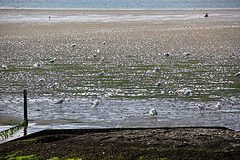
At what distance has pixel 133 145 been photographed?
7875 mm

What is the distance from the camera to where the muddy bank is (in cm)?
726

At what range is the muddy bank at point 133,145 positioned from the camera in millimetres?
7258

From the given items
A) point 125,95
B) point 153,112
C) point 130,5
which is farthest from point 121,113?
point 130,5

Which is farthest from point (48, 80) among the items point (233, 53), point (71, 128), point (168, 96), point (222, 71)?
point (233, 53)

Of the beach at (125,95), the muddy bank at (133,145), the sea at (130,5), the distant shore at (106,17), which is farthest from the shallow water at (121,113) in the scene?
the sea at (130,5)

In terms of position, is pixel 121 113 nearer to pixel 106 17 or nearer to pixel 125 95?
pixel 125 95

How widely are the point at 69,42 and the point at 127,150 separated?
21585 millimetres

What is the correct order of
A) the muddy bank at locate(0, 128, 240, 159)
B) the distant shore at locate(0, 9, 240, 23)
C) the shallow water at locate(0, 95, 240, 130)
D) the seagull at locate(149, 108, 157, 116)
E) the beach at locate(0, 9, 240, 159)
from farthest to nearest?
the distant shore at locate(0, 9, 240, 23), the seagull at locate(149, 108, 157, 116), the shallow water at locate(0, 95, 240, 130), the beach at locate(0, 9, 240, 159), the muddy bank at locate(0, 128, 240, 159)

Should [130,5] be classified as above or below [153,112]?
below

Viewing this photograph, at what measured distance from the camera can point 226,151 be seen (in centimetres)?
723

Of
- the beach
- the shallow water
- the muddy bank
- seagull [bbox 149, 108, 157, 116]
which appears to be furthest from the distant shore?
the muddy bank

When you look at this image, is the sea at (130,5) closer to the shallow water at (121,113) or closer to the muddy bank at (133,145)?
the shallow water at (121,113)

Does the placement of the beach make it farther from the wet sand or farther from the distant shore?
the distant shore

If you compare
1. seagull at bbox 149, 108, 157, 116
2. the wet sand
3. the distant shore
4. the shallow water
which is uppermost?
seagull at bbox 149, 108, 157, 116
